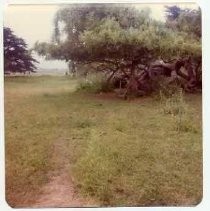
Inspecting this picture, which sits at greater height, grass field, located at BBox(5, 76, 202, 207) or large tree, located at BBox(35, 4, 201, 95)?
large tree, located at BBox(35, 4, 201, 95)

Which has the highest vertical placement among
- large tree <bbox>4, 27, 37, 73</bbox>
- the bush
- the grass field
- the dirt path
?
large tree <bbox>4, 27, 37, 73</bbox>

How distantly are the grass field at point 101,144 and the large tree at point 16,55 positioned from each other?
1.2 inches

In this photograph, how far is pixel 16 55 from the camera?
5.10 feet

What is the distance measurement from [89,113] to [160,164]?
0.23m

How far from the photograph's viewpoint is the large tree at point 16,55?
5.06 feet

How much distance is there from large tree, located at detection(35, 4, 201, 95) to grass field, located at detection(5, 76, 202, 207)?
8 centimetres

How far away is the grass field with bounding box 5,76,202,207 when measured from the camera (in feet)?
5.04

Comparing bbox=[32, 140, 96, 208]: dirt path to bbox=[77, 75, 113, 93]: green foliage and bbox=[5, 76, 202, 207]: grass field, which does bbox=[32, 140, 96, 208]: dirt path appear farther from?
bbox=[77, 75, 113, 93]: green foliage

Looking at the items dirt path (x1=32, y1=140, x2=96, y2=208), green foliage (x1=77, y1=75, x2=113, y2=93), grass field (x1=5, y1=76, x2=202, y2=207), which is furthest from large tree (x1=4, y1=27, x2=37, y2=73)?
dirt path (x1=32, y1=140, x2=96, y2=208)

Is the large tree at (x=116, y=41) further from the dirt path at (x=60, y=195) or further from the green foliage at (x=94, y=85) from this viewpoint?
the dirt path at (x=60, y=195)

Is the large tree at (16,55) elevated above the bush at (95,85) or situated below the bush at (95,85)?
above

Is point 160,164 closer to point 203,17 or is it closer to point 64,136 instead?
point 64,136

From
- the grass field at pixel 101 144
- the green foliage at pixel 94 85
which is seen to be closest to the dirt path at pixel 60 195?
the grass field at pixel 101 144

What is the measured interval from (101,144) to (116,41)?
10.8 inches
